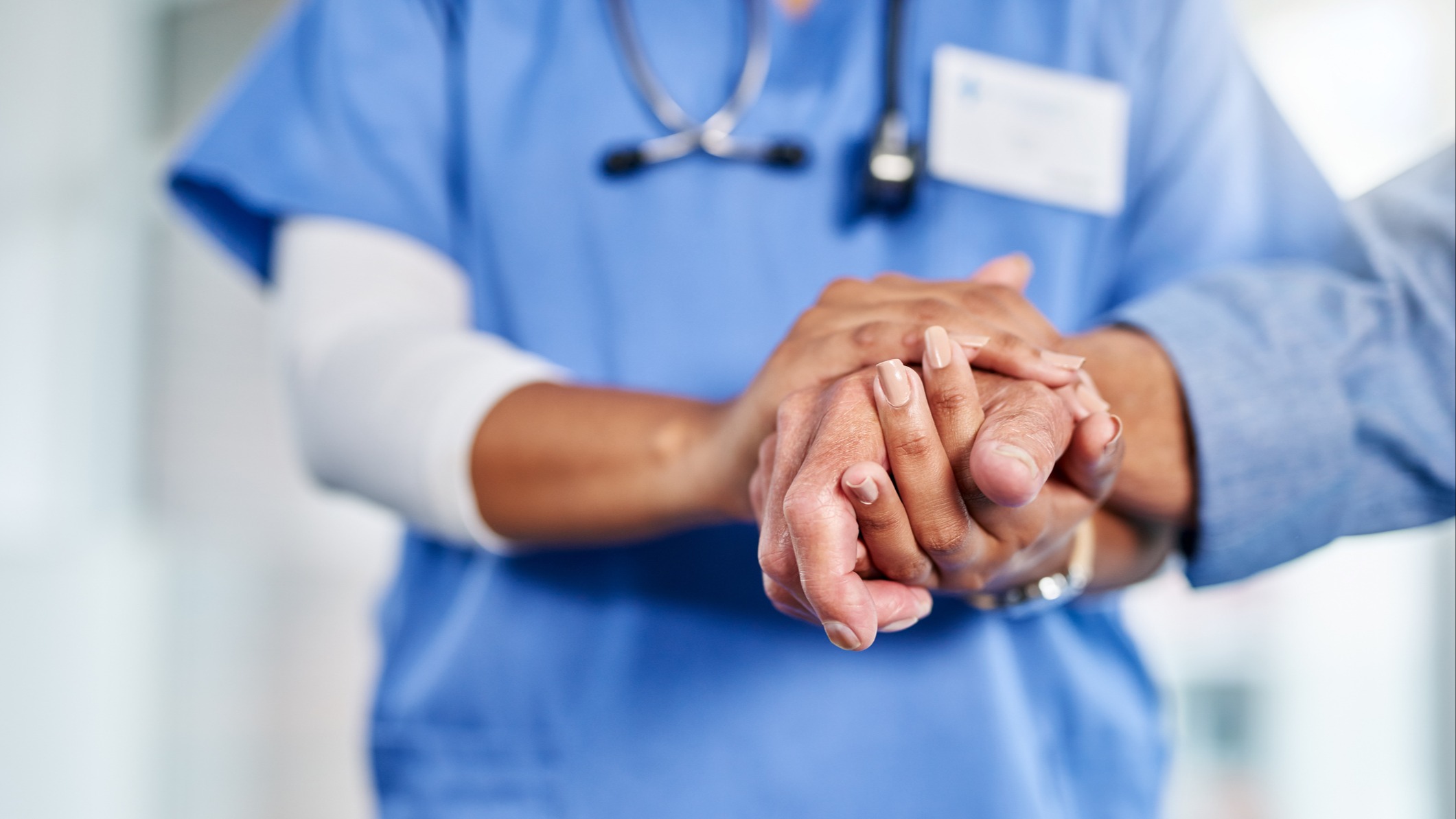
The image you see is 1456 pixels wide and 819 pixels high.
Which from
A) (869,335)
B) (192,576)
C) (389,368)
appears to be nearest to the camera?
(869,335)

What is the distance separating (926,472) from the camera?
12.1 inches

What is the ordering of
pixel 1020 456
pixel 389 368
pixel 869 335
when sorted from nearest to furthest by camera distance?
pixel 1020 456, pixel 869 335, pixel 389 368

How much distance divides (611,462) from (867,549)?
18 cm

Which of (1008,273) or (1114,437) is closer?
(1114,437)

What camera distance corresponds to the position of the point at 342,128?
0.63m

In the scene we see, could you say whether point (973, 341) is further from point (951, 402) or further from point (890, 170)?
point (890, 170)

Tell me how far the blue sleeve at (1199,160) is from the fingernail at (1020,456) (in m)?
0.41

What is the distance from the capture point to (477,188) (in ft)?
1.96

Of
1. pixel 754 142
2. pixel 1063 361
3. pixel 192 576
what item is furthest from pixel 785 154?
pixel 192 576

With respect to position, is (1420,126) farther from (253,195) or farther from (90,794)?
(90,794)

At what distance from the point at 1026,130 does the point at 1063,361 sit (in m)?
0.30

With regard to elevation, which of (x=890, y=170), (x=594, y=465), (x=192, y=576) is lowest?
(x=192, y=576)

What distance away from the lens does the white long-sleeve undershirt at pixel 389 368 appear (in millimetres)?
504

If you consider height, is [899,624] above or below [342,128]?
below
